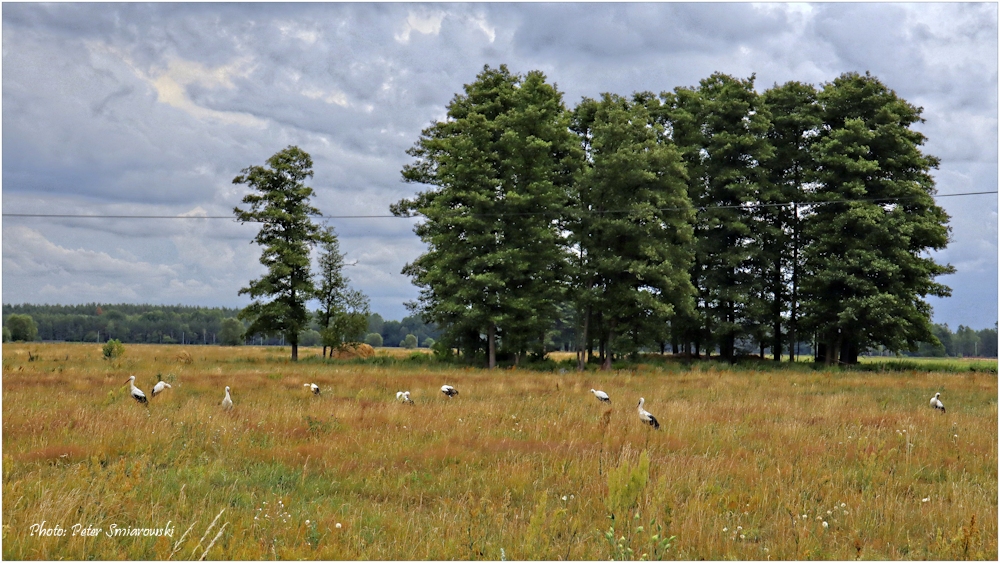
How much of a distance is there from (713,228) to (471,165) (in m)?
16.5

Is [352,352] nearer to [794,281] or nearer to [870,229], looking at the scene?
[794,281]

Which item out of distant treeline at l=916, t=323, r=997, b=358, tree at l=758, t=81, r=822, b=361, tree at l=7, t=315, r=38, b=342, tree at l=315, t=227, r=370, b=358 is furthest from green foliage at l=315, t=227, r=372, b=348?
distant treeline at l=916, t=323, r=997, b=358

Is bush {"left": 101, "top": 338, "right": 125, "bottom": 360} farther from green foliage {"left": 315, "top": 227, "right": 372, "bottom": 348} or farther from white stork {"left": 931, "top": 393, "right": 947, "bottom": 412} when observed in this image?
white stork {"left": 931, "top": 393, "right": 947, "bottom": 412}

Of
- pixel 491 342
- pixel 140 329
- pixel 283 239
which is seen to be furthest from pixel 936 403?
pixel 140 329

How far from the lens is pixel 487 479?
9.07m

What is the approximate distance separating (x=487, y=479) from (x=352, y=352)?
127 ft

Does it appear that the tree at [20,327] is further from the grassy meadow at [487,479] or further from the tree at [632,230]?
the grassy meadow at [487,479]

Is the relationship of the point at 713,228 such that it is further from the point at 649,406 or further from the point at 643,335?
the point at 649,406

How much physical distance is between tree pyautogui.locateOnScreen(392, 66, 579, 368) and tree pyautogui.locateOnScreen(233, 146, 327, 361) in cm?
987

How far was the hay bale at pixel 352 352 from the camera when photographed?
4364 centimetres

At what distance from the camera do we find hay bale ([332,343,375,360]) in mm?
43644

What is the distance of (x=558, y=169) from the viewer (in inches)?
1459

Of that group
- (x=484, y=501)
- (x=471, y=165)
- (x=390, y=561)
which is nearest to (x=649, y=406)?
(x=484, y=501)

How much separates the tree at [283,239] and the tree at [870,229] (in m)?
31.1
